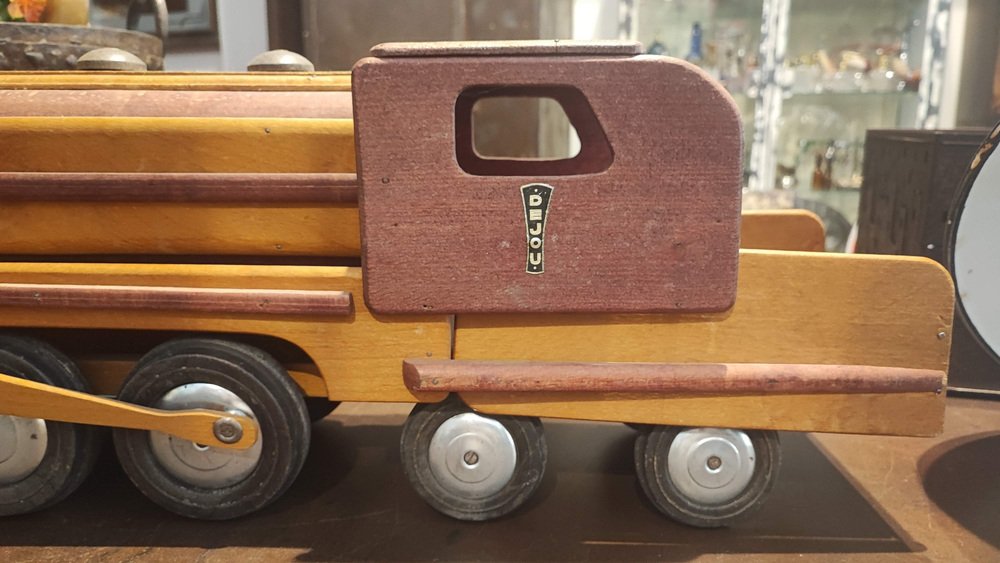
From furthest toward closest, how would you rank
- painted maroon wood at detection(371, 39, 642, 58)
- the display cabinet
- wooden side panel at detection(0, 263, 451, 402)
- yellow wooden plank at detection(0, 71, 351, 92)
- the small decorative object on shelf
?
the display cabinet
the small decorative object on shelf
yellow wooden plank at detection(0, 71, 351, 92)
wooden side panel at detection(0, 263, 451, 402)
painted maroon wood at detection(371, 39, 642, 58)

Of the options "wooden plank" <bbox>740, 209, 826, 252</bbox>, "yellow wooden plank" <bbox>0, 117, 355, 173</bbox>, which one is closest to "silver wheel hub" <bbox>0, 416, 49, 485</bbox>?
"yellow wooden plank" <bbox>0, 117, 355, 173</bbox>

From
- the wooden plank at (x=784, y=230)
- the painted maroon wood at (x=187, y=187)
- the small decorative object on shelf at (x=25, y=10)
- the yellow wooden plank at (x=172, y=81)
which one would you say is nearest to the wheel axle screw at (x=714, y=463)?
the wooden plank at (x=784, y=230)

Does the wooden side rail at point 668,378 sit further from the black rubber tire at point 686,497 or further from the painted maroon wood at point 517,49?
the painted maroon wood at point 517,49

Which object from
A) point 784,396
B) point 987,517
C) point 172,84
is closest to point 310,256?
point 172,84

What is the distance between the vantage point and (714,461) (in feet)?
3.46

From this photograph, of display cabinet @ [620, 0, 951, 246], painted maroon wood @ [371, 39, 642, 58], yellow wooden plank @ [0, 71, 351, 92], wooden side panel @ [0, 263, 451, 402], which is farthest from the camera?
display cabinet @ [620, 0, 951, 246]

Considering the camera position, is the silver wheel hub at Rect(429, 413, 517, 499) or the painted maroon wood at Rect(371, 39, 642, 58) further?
the silver wheel hub at Rect(429, 413, 517, 499)

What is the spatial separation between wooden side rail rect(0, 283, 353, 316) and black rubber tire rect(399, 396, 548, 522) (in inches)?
7.6

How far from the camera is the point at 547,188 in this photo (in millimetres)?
969

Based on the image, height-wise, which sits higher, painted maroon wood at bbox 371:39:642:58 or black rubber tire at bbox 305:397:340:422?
painted maroon wood at bbox 371:39:642:58

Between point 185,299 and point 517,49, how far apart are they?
568 millimetres

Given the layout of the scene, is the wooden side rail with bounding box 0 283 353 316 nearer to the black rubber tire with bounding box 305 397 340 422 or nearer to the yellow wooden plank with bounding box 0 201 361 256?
the yellow wooden plank with bounding box 0 201 361 256

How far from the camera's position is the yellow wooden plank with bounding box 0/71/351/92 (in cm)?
116

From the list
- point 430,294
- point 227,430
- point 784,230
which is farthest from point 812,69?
point 227,430
